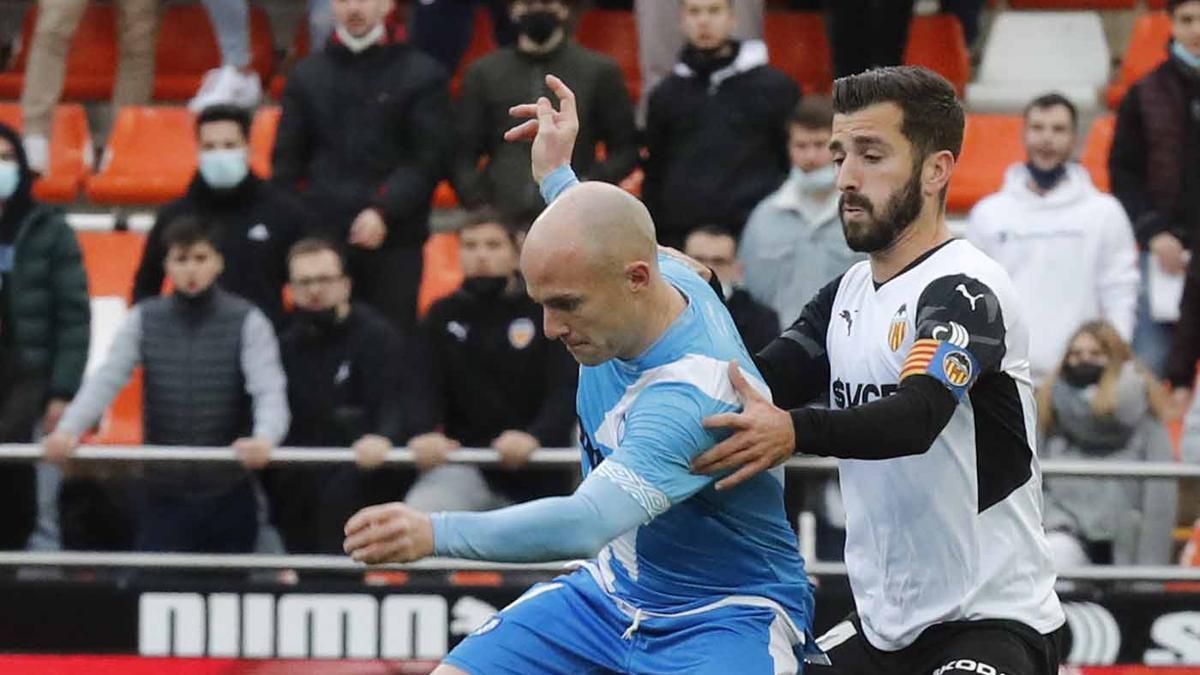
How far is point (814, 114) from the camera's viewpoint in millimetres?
8617

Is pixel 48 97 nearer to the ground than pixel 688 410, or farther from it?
farther from it

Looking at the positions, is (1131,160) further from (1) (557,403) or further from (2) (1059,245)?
(1) (557,403)

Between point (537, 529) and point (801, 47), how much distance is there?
7944 mm

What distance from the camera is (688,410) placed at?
4516 millimetres

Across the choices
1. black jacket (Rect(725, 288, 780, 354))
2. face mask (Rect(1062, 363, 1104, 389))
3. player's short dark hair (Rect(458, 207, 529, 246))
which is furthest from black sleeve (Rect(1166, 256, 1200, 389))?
player's short dark hair (Rect(458, 207, 529, 246))

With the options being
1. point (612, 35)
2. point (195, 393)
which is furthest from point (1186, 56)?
point (195, 393)

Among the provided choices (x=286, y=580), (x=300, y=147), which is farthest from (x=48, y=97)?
(x=286, y=580)

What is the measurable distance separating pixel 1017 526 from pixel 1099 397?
3430mm

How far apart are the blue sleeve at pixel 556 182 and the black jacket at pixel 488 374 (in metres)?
2.87

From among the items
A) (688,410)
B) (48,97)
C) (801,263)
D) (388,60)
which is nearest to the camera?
(688,410)

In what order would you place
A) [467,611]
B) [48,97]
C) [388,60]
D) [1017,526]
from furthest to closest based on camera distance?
[48,97] < [388,60] < [467,611] < [1017,526]

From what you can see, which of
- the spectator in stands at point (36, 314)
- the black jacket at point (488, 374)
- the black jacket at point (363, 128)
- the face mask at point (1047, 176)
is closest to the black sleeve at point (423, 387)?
the black jacket at point (488, 374)

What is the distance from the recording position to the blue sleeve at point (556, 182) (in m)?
5.29

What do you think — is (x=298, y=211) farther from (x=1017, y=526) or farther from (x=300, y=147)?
(x=1017, y=526)
